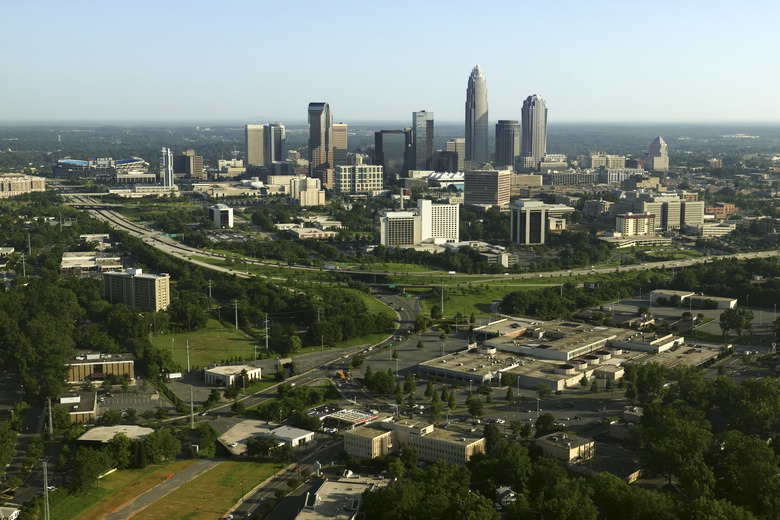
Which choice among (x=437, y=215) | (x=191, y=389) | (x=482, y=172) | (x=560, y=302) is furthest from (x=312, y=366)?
(x=482, y=172)

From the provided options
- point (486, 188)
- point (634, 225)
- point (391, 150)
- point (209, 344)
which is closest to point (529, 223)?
point (634, 225)

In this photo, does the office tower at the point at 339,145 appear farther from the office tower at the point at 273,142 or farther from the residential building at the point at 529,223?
the residential building at the point at 529,223

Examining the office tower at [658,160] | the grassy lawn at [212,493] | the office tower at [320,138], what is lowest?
the grassy lawn at [212,493]

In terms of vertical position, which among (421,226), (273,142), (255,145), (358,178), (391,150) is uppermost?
(273,142)

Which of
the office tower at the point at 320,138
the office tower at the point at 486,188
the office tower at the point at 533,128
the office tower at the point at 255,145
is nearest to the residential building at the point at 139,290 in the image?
the office tower at the point at 486,188

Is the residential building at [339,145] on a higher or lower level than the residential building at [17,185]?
higher

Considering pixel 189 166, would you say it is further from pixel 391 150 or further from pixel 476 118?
pixel 476 118
